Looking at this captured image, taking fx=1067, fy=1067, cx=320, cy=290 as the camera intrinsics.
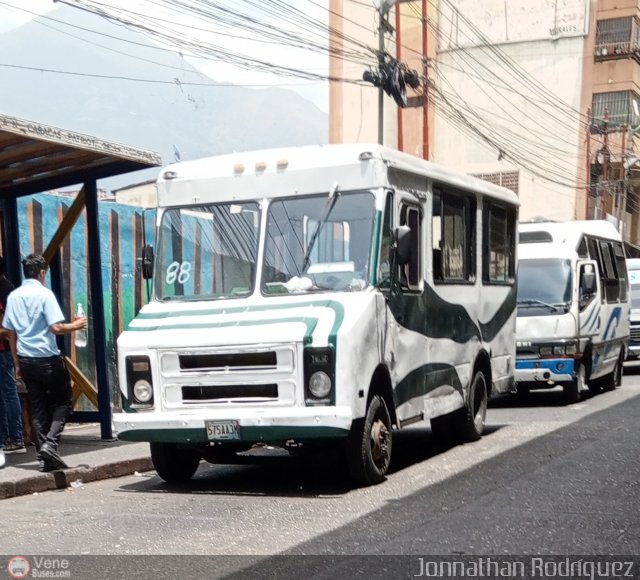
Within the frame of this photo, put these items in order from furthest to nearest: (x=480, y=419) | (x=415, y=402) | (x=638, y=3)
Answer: (x=638, y=3) → (x=480, y=419) → (x=415, y=402)

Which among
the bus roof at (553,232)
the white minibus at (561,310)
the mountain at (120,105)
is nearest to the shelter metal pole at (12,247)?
the white minibus at (561,310)

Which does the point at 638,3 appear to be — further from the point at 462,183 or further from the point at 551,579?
the point at 551,579

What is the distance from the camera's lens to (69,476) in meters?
A: 9.43

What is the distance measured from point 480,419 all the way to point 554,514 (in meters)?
4.68

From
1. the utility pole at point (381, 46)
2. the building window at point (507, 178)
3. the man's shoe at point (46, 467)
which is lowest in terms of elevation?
the man's shoe at point (46, 467)

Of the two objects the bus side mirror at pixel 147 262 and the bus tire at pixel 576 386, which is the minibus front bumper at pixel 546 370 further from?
the bus side mirror at pixel 147 262

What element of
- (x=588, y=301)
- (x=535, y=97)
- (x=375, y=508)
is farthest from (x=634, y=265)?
(x=375, y=508)

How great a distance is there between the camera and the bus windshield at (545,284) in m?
16.3

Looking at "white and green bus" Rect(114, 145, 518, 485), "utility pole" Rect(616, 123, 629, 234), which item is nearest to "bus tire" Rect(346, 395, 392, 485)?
"white and green bus" Rect(114, 145, 518, 485)

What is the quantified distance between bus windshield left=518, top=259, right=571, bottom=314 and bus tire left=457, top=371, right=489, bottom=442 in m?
4.34

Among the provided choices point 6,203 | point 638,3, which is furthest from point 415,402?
point 638,3

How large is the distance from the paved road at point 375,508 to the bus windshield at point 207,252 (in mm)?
1737

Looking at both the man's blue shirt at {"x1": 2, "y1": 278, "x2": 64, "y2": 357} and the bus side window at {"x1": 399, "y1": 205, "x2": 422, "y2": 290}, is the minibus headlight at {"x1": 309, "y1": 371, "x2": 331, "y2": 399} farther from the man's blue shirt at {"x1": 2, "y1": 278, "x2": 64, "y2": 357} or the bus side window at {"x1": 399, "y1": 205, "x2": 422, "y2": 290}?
the man's blue shirt at {"x1": 2, "y1": 278, "x2": 64, "y2": 357}

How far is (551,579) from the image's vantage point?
18.6 feet
